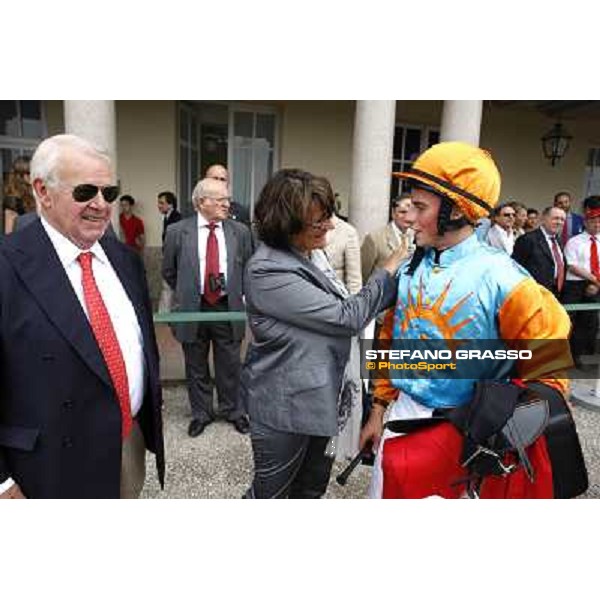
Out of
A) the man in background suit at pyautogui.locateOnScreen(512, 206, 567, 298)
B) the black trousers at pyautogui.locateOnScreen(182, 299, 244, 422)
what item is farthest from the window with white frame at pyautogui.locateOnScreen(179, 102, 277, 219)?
the black trousers at pyautogui.locateOnScreen(182, 299, 244, 422)

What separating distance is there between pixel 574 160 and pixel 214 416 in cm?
1204

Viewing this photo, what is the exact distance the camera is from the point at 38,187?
1.50 metres

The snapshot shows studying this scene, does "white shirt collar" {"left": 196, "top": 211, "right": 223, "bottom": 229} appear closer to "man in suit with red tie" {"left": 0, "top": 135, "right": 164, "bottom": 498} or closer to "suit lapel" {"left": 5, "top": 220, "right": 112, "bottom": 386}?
"man in suit with red tie" {"left": 0, "top": 135, "right": 164, "bottom": 498}

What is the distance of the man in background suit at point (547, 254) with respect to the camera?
5.22 m

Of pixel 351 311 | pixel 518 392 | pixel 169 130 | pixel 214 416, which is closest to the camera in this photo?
pixel 518 392

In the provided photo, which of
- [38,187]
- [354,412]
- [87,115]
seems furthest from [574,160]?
[38,187]

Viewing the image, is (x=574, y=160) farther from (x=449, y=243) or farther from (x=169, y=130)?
(x=449, y=243)

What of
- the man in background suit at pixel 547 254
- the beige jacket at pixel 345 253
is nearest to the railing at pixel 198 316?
the beige jacket at pixel 345 253

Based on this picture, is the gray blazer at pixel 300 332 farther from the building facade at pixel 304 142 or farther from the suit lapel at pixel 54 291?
the building facade at pixel 304 142

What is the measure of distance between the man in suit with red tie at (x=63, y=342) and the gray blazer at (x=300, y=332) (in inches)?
19.8

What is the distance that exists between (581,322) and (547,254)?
2.60 ft

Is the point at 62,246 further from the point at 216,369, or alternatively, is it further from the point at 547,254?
the point at 547,254

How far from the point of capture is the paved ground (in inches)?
119

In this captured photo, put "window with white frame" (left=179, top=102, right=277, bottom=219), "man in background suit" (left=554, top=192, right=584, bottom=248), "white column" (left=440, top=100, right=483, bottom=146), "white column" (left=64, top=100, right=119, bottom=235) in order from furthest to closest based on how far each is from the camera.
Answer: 1. "window with white frame" (left=179, top=102, right=277, bottom=219)
2. "man in background suit" (left=554, top=192, right=584, bottom=248)
3. "white column" (left=440, top=100, right=483, bottom=146)
4. "white column" (left=64, top=100, right=119, bottom=235)
